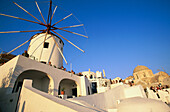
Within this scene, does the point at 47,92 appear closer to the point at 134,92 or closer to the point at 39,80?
the point at 39,80

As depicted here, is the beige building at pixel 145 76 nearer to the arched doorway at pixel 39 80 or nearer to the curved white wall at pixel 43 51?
the curved white wall at pixel 43 51

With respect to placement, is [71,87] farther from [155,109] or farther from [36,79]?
[155,109]

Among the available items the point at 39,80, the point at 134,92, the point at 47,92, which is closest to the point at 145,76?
the point at 134,92

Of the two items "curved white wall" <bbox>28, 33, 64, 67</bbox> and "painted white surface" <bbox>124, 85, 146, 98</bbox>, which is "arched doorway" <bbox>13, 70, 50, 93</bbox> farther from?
"painted white surface" <bbox>124, 85, 146, 98</bbox>

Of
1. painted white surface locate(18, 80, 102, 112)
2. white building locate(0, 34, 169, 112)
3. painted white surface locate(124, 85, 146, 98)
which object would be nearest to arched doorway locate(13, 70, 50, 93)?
white building locate(0, 34, 169, 112)

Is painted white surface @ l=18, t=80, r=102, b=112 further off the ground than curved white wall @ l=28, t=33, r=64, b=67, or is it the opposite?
curved white wall @ l=28, t=33, r=64, b=67

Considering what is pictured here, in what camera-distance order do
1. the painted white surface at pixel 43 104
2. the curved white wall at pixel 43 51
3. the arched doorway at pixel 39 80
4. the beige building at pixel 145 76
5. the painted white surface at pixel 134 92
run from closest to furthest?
the painted white surface at pixel 43 104 → the arched doorway at pixel 39 80 → the curved white wall at pixel 43 51 → the painted white surface at pixel 134 92 → the beige building at pixel 145 76

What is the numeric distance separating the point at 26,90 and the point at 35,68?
5.40m

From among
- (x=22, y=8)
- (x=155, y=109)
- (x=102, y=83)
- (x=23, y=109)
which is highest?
(x=22, y=8)

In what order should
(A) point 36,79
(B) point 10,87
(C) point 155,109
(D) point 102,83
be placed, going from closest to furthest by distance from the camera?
1. (B) point 10,87
2. (C) point 155,109
3. (A) point 36,79
4. (D) point 102,83

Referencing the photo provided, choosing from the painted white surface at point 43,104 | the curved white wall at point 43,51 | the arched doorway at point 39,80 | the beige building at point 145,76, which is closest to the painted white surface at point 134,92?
the curved white wall at point 43,51

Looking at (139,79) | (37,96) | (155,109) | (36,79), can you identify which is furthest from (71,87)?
(139,79)

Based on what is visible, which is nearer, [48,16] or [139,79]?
[48,16]

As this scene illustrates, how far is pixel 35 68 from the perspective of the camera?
32.1 ft
